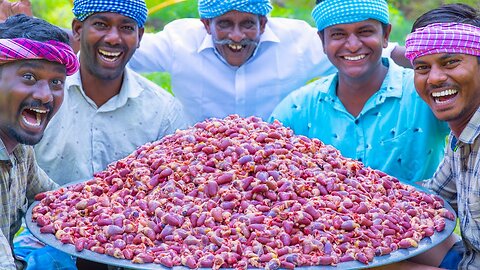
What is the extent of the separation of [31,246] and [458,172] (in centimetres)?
181

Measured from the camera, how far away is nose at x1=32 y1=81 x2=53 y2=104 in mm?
2740

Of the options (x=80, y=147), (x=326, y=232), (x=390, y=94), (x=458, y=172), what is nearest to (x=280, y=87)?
(x=390, y=94)

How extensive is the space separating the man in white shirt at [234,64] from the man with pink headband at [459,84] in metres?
1.24

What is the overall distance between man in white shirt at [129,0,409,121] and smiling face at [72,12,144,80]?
468 millimetres

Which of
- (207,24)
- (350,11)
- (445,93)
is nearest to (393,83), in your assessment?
(350,11)

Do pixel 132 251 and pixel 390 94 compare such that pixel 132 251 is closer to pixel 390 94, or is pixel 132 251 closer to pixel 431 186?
pixel 431 186

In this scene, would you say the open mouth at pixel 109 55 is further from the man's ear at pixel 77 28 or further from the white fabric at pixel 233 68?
the white fabric at pixel 233 68

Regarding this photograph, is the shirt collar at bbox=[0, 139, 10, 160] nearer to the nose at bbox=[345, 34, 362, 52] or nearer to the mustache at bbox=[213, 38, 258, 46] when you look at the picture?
the mustache at bbox=[213, 38, 258, 46]

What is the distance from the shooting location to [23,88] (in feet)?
8.93

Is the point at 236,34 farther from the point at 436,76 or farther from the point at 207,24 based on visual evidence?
the point at 436,76

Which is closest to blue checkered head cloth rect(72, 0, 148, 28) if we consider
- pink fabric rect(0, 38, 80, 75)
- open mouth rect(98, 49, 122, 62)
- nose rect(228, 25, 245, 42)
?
open mouth rect(98, 49, 122, 62)

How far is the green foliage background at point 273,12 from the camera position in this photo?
7.71m

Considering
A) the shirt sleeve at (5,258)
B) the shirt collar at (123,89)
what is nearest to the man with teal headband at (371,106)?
the shirt collar at (123,89)

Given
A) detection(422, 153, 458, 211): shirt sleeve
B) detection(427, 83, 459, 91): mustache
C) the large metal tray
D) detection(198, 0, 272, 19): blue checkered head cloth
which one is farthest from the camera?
detection(198, 0, 272, 19): blue checkered head cloth
